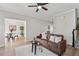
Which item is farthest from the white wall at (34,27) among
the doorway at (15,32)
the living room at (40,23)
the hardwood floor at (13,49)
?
the hardwood floor at (13,49)

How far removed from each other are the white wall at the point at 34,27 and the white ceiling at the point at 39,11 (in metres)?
0.14

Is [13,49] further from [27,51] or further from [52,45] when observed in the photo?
[52,45]

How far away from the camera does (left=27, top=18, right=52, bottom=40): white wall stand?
264cm

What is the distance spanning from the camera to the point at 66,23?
2441mm

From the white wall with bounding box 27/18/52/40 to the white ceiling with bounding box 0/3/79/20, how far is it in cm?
14

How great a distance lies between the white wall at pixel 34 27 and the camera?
2.64 meters

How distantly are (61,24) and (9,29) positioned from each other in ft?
4.33

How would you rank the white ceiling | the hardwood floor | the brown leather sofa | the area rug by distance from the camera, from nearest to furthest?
1. the white ceiling
2. the hardwood floor
3. the area rug
4. the brown leather sofa

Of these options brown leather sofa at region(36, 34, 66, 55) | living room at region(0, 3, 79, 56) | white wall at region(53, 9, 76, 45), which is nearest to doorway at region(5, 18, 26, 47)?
living room at region(0, 3, 79, 56)

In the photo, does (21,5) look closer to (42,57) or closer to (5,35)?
(5,35)

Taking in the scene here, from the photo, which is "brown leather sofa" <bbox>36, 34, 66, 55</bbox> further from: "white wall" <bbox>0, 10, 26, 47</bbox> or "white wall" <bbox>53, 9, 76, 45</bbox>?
"white wall" <bbox>0, 10, 26, 47</bbox>

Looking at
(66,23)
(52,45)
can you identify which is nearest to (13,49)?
(52,45)

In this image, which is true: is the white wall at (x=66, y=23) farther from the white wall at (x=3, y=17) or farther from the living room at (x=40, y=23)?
the white wall at (x=3, y=17)

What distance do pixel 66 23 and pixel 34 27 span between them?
0.83 m
